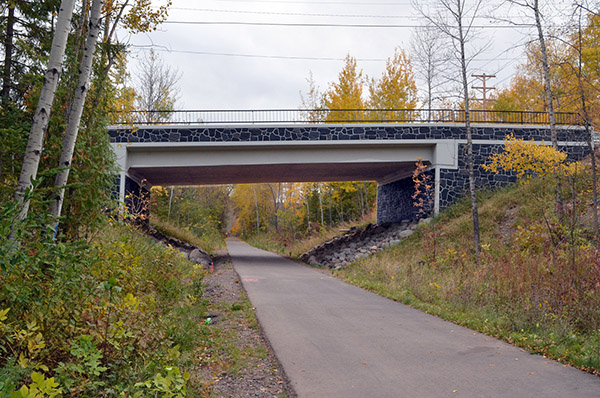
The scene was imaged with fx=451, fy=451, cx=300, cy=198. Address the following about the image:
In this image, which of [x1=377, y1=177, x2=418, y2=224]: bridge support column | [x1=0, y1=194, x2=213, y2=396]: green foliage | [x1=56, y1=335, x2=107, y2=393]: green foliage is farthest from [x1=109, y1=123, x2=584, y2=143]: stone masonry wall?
[x1=56, y1=335, x2=107, y2=393]: green foliage

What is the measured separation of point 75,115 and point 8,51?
6.83 m

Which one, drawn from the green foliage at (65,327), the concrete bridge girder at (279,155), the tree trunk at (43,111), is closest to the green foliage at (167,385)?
the green foliage at (65,327)

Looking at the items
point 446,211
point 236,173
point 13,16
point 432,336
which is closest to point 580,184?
point 446,211

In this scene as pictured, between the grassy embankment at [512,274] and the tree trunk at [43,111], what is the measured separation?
Result: 6.47m

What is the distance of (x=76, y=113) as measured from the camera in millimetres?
6117

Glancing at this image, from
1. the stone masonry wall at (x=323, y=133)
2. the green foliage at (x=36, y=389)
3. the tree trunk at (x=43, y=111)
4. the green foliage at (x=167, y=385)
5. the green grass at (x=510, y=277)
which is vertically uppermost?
the stone masonry wall at (x=323, y=133)

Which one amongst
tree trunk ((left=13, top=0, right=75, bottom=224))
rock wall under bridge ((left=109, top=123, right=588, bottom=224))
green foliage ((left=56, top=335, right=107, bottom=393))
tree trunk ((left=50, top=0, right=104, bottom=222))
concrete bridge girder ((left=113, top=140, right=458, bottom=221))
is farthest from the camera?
concrete bridge girder ((left=113, top=140, right=458, bottom=221))

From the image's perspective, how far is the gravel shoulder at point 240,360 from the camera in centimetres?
460

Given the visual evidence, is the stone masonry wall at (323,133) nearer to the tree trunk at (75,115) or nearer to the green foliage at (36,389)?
the tree trunk at (75,115)

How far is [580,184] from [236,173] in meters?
15.1

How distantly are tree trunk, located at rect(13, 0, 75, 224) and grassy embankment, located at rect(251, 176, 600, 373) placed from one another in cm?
647

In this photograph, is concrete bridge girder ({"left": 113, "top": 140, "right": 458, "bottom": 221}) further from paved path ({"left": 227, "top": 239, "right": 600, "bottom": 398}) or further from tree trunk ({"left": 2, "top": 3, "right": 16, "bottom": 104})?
paved path ({"left": 227, "top": 239, "right": 600, "bottom": 398})

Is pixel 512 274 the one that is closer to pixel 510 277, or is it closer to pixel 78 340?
pixel 510 277

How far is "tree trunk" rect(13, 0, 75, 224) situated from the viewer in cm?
486
